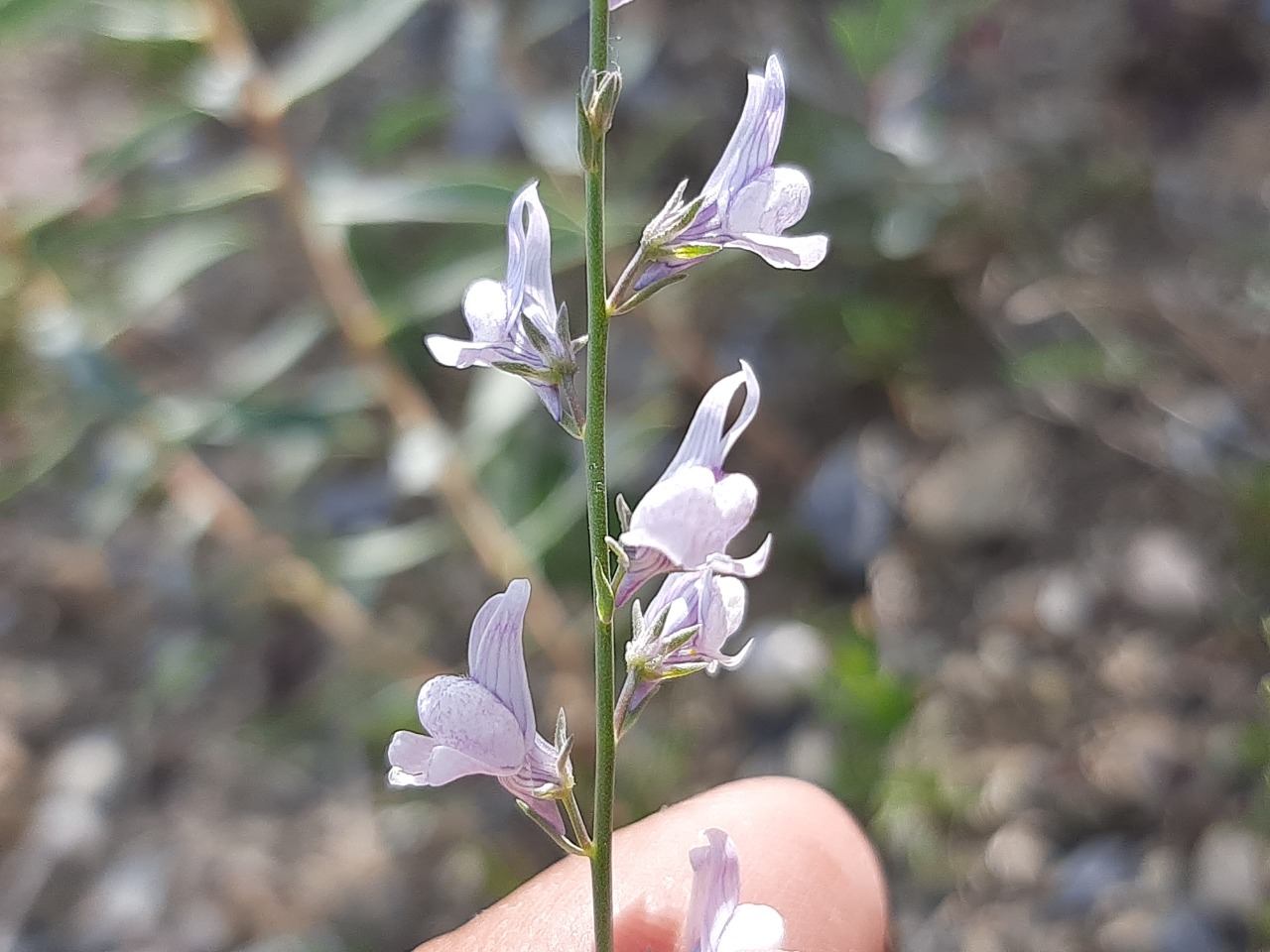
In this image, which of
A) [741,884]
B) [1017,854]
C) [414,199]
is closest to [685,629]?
[741,884]

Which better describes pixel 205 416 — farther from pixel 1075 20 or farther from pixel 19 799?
pixel 1075 20

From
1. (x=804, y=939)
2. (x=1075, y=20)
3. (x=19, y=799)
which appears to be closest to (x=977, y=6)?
(x=1075, y=20)

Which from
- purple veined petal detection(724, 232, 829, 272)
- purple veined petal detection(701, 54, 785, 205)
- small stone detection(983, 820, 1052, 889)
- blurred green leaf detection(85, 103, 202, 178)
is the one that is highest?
purple veined petal detection(701, 54, 785, 205)

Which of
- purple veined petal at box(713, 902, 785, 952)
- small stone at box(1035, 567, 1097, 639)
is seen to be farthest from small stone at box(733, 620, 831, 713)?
purple veined petal at box(713, 902, 785, 952)

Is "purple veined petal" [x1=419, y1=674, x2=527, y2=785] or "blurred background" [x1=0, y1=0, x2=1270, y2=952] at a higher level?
"purple veined petal" [x1=419, y1=674, x2=527, y2=785]

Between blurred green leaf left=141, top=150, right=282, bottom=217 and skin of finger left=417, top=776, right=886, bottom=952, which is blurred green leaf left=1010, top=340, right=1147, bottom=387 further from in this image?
blurred green leaf left=141, top=150, right=282, bottom=217

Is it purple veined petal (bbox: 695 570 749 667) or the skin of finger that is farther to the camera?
the skin of finger
